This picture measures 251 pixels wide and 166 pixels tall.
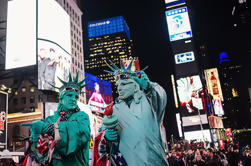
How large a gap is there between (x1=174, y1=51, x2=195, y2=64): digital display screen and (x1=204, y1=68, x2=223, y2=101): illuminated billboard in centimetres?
2272

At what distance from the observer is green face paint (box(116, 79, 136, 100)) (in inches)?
130

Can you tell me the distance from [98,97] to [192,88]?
26250 millimetres

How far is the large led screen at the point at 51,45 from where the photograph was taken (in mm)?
29719

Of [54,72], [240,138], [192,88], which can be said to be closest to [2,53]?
[54,72]

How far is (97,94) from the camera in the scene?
6178cm

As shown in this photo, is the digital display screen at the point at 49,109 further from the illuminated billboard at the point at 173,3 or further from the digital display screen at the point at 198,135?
the illuminated billboard at the point at 173,3

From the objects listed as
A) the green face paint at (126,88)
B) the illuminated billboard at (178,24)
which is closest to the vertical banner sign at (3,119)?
the green face paint at (126,88)

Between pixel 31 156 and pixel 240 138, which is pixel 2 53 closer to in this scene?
pixel 31 156

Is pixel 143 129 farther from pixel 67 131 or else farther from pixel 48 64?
pixel 48 64

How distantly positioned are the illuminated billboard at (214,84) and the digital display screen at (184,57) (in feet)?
74.5

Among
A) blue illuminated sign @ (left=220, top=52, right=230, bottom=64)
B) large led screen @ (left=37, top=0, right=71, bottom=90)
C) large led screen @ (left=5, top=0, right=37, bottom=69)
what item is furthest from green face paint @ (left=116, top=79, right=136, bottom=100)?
blue illuminated sign @ (left=220, top=52, right=230, bottom=64)

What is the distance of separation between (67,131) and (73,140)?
0.17 meters

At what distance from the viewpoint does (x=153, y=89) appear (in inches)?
127

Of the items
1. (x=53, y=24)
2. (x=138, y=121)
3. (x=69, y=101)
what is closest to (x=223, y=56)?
(x=53, y=24)
